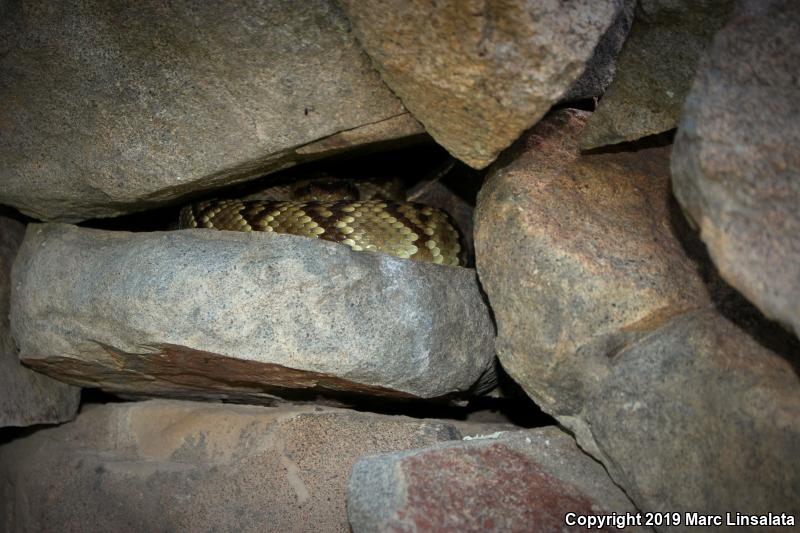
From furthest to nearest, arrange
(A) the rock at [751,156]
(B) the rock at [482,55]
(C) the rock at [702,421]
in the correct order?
(B) the rock at [482,55]
(C) the rock at [702,421]
(A) the rock at [751,156]

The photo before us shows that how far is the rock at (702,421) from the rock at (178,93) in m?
0.87

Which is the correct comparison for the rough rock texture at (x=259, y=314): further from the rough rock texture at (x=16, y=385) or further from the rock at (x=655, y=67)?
the rock at (x=655, y=67)

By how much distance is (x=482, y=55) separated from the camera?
1747 millimetres

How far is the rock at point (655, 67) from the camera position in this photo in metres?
1.85

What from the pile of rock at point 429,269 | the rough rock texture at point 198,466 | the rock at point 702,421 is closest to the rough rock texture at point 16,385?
the pile of rock at point 429,269

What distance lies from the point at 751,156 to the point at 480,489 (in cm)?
96

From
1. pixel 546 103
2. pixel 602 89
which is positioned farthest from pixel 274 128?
pixel 602 89

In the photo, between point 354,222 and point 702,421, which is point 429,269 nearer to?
point 354,222

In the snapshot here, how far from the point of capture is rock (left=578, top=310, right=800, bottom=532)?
5.17ft

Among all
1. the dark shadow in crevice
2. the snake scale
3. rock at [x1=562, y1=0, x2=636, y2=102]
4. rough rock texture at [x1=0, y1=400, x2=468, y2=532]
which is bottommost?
rough rock texture at [x1=0, y1=400, x2=468, y2=532]

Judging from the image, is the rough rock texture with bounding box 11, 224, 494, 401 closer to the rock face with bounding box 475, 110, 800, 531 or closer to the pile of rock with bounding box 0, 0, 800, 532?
the pile of rock with bounding box 0, 0, 800, 532

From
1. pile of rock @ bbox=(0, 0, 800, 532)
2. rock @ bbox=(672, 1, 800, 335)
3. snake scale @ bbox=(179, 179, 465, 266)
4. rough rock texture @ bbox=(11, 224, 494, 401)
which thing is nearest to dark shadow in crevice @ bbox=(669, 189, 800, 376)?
pile of rock @ bbox=(0, 0, 800, 532)

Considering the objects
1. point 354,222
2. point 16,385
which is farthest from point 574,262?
A: point 16,385

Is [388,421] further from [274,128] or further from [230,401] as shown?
[274,128]
